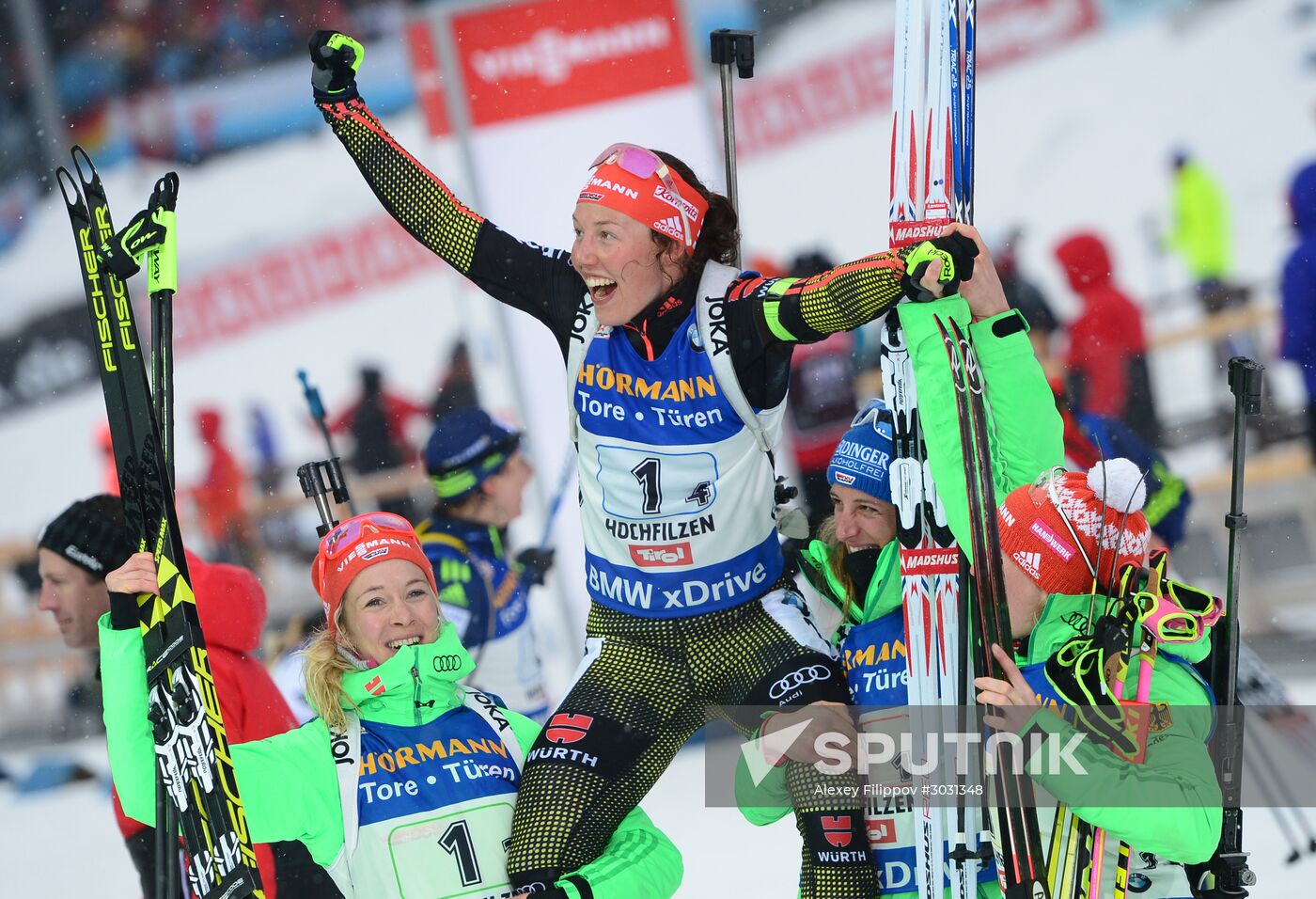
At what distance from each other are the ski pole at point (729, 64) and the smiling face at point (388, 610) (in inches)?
41.8

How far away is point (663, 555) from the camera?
292 cm

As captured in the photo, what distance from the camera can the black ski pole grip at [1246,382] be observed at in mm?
2701

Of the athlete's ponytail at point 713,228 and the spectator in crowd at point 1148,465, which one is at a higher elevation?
the athlete's ponytail at point 713,228

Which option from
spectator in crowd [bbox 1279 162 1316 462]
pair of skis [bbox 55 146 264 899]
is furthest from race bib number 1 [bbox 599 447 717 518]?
spectator in crowd [bbox 1279 162 1316 462]

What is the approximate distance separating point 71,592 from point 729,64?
1890mm

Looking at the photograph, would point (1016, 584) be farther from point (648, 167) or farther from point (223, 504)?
point (223, 504)

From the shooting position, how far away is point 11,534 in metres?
10.1

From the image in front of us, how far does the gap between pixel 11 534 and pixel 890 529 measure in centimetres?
841

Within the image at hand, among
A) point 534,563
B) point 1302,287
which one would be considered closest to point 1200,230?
point 1302,287

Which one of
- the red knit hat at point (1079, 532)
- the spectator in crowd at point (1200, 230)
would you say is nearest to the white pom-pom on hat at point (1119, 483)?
the red knit hat at point (1079, 532)

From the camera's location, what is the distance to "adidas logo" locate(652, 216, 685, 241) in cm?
287

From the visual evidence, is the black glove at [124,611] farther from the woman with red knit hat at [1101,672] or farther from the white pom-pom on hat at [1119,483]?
the white pom-pom on hat at [1119,483]

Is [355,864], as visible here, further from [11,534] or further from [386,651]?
[11,534]

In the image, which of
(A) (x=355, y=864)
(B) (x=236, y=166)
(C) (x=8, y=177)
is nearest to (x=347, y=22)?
(B) (x=236, y=166)
